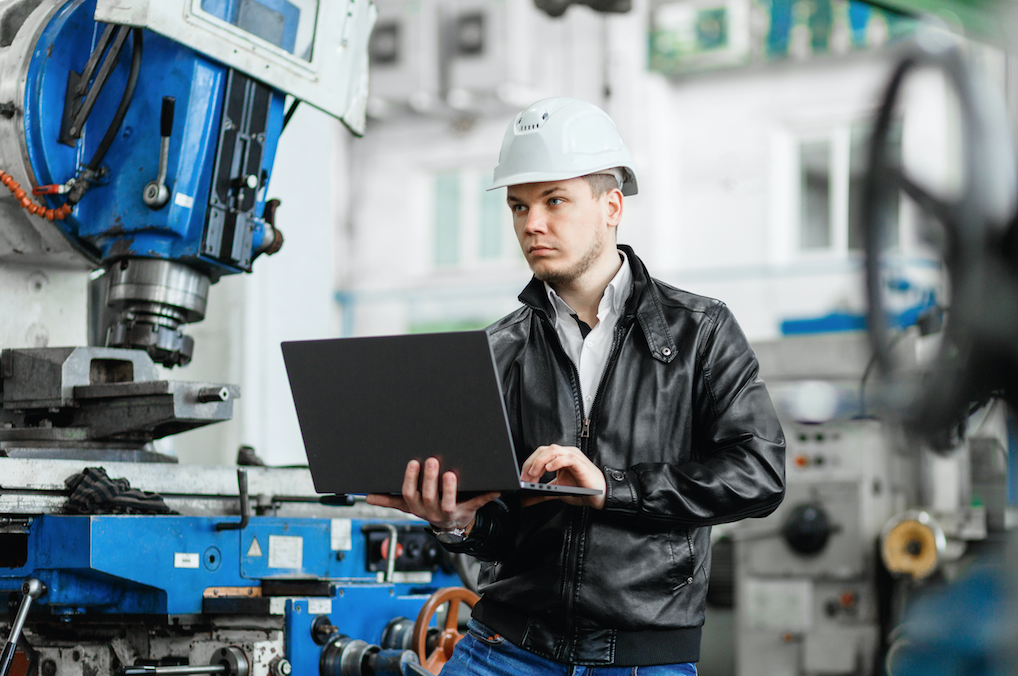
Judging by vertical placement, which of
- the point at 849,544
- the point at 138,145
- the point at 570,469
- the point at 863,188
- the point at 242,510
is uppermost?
the point at 138,145

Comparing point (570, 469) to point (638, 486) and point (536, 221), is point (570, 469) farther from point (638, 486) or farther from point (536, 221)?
point (536, 221)

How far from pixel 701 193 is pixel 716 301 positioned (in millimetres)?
7327

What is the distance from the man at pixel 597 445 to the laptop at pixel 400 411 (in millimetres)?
39

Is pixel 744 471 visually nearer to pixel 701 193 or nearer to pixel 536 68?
pixel 701 193

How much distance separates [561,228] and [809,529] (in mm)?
3437

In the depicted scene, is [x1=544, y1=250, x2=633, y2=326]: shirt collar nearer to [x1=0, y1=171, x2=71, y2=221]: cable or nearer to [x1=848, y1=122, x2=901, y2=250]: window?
[x1=848, y1=122, x2=901, y2=250]: window

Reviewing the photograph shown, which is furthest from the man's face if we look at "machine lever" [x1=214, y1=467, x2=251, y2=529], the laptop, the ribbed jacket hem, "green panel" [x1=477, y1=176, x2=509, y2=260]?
"green panel" [x1=477, y1=176, x2=509, y2=260]

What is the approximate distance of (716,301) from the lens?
5.43 ft

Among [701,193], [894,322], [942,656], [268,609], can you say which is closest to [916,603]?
[942,656]

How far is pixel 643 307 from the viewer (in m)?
1.67

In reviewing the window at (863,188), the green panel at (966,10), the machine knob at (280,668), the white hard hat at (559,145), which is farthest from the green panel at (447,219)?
the white hard hat at (559,145)

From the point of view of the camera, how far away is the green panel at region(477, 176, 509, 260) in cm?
1001

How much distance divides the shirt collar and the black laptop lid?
262 mm

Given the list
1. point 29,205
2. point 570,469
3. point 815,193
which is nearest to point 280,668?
point 570,469
